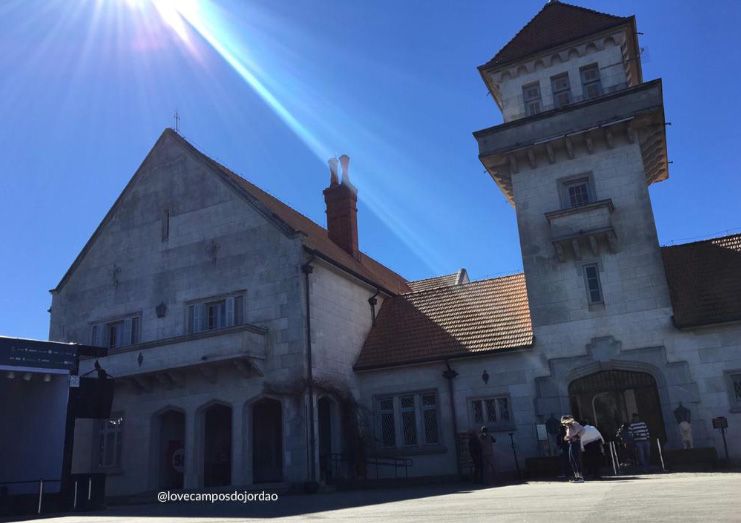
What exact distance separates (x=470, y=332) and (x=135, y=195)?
49.1 ft

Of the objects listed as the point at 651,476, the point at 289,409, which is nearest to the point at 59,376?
the point at 289,409

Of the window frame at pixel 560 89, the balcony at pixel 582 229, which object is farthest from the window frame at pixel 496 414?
the window frame at pixel 560 89

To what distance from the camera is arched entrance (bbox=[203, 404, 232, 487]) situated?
23.6 m

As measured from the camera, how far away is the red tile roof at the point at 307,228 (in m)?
25.1

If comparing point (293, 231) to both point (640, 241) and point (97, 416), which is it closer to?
point (97, 416)

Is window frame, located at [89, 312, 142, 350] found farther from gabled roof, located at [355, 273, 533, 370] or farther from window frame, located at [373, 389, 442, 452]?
window frame, located at [373, 389, 442, 452]

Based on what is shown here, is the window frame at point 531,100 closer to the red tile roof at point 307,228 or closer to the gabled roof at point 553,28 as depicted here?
the gabled roof at point 553,28

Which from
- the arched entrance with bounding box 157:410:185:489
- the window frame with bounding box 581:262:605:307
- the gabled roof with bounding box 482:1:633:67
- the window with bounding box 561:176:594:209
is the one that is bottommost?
the arched entrance with bounding box 157:410:185:489

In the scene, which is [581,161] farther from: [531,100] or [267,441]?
[267,441]

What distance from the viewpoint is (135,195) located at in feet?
90.4

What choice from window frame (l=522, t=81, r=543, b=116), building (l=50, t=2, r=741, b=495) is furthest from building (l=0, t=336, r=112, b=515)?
window frame (l=522, t=81, r=543, b=116)

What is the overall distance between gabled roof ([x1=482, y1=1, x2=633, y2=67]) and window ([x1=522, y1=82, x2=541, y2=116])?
1211 mm

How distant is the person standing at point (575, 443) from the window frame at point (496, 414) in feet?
16.6

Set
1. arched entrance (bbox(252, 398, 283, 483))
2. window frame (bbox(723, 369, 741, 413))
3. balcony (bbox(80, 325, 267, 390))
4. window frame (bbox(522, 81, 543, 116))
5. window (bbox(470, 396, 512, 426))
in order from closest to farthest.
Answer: window frame (bbox(723, 369, 741, 413)), balcony (bbox(80, 325, 267, 390)), window (bbox(470, 396, 512, 426)), arched entrance (bbox(252, 398, 283, 483)), window frame (bbox(522, 81, 543, 116))
